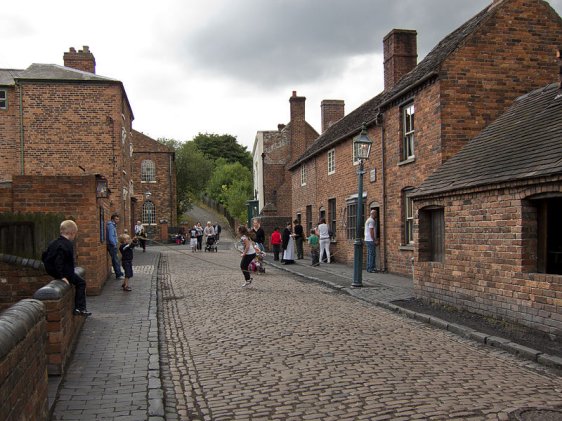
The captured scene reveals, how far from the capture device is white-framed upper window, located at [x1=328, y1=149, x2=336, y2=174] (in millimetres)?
23539

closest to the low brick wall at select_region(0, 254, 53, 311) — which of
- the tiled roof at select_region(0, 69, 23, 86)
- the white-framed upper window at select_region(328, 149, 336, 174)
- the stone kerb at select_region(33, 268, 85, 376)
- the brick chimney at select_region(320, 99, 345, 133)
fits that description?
the stone kerb at select_region(33, 268, 85, 376)

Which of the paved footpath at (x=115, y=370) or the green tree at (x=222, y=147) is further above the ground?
the green tree at (x=222, y=147)

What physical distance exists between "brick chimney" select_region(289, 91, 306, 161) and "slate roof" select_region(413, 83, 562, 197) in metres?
26.9

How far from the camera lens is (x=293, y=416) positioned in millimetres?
4812

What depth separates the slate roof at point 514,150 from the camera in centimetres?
875

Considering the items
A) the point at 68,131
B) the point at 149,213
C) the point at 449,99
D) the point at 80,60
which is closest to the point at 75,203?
the point at 449,99

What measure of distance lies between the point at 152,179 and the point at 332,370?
43.1 meters

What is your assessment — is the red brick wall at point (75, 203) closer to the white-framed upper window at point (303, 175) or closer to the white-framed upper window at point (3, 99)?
the white-framed upper window at point (3, 99)

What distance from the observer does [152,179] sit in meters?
47.4

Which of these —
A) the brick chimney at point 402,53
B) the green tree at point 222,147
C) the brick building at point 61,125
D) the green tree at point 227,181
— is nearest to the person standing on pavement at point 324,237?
the brick chimney at point 402,53

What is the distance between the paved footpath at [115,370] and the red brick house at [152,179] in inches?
1473

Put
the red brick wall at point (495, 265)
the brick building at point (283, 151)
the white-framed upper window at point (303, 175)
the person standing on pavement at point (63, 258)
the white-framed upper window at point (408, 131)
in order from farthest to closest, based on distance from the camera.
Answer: the brick building at point (283, 151), the white-framed upper window at point (303, 175), the white-framed upper window at point (408, 131), the red brick wall at point (495, 265), the person standing on pavement at point (63, 258)

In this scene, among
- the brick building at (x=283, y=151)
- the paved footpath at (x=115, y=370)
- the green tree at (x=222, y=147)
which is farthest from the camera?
the green tree at (x=222, y=147)

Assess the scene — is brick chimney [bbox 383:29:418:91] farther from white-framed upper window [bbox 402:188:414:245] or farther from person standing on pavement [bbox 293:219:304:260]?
person standing on pavement [bbox 293:219:304:260]
